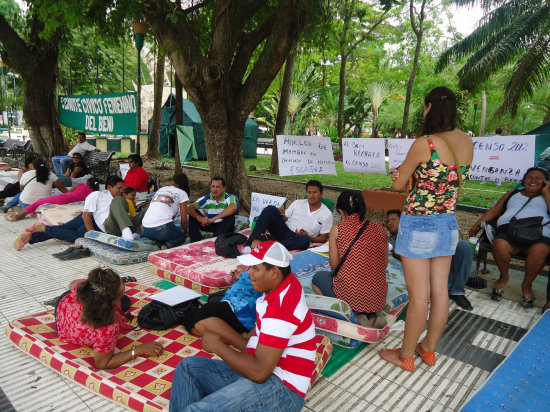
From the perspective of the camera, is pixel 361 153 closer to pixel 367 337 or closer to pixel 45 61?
pixel 367 337

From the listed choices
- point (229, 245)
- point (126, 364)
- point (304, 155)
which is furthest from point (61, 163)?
point (126, 364)

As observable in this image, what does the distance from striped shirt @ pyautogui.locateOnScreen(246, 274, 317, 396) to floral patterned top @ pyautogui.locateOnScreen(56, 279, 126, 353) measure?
1334 mm

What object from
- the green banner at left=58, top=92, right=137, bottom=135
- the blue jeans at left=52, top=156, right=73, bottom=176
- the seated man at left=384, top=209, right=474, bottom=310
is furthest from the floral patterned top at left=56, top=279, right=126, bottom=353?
the blue jeans at left=52, top=156, right=73, bottom=176

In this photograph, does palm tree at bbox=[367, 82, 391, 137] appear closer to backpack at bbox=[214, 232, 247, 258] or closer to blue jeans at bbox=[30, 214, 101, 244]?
backpack at bbox=[214, 232, 247, 258]

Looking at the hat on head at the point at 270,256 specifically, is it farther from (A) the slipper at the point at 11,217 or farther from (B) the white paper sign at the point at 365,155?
(A) the slipper at the point at 11,217

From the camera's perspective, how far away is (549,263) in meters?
4.47

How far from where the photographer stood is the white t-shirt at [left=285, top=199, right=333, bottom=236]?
5.59 metres

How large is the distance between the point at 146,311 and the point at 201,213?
290cm

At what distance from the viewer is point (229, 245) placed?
514 cm

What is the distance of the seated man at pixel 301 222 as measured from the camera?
17.6ft

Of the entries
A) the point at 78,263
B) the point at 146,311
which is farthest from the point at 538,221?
the point at 78,263

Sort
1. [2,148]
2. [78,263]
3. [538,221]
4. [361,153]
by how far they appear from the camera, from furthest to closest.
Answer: [2,148] < [361,153] < [78,263] < [538,221]

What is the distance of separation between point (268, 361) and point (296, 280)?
0.45 m

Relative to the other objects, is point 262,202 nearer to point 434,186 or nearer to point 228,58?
point 228,58
